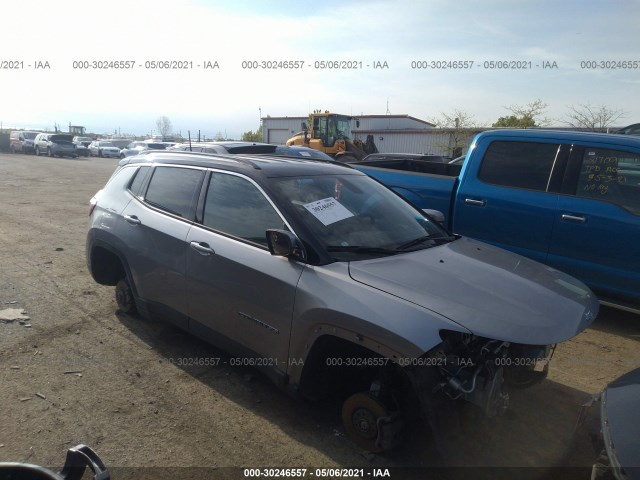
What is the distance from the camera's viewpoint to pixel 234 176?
3.55m

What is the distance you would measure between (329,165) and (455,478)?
2.55 meters

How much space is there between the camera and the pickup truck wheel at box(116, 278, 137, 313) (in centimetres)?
458

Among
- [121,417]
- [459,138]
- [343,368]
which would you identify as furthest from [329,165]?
[459,138]

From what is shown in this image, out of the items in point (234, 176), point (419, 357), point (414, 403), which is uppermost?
point (234, 176)

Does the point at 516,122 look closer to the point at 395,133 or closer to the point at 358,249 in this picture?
the point at 395,133

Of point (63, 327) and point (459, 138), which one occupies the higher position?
point (459, 138)

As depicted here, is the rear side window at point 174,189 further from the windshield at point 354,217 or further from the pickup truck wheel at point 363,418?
the pickup truck wheel at point 363,418

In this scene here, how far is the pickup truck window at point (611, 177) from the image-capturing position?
4551mm

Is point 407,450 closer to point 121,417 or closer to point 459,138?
point 121,417

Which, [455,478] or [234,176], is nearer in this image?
[455,478]

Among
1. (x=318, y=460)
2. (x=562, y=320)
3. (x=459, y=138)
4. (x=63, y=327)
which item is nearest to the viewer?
(x=562, y=320)

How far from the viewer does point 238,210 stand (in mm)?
3441

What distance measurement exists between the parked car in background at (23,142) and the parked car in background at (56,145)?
137 centimetres

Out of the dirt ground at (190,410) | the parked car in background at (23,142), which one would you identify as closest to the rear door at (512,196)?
the dirt ground at (190,410)
